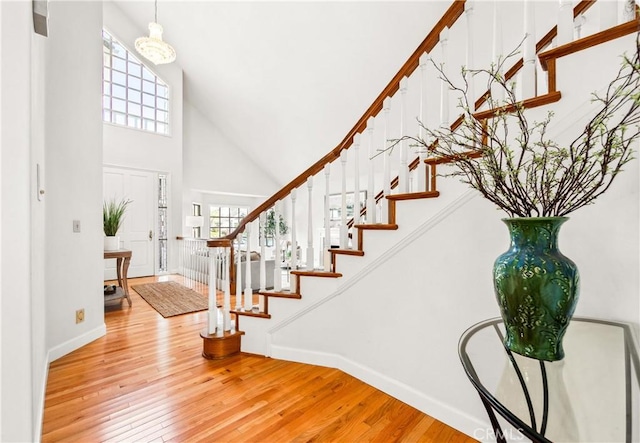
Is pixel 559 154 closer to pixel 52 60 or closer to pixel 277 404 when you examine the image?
pixel 277 404

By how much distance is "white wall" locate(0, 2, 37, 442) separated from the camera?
27.9 inches

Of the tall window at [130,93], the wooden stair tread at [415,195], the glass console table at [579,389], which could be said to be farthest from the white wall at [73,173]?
the tall window at [130,93]

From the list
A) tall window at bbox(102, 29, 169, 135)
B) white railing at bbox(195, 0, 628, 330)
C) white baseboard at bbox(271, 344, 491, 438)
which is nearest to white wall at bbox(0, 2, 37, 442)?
white railing at bbox(195, 0, 628, 330)

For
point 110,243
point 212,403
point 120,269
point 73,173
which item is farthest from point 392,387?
point 120,269

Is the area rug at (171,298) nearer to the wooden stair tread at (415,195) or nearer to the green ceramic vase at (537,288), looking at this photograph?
the wooden stair tread at (415,195)

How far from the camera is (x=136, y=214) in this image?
Result: 5.54m

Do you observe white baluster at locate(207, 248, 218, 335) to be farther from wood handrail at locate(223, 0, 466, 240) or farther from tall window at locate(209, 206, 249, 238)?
tall window at locate(209, 206, 249, 238)

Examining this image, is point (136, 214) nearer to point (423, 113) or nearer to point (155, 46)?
point (155, 46)

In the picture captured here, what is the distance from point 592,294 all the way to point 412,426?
106 cm

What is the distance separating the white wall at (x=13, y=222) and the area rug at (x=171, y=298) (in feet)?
8.76

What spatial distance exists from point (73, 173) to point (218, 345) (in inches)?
74.5

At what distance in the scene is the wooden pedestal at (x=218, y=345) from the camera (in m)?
2.17

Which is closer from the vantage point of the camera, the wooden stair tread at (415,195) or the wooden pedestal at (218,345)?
the wooden stair tread at (415,195)

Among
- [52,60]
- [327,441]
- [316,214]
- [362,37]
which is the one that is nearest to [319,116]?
[362,37]
